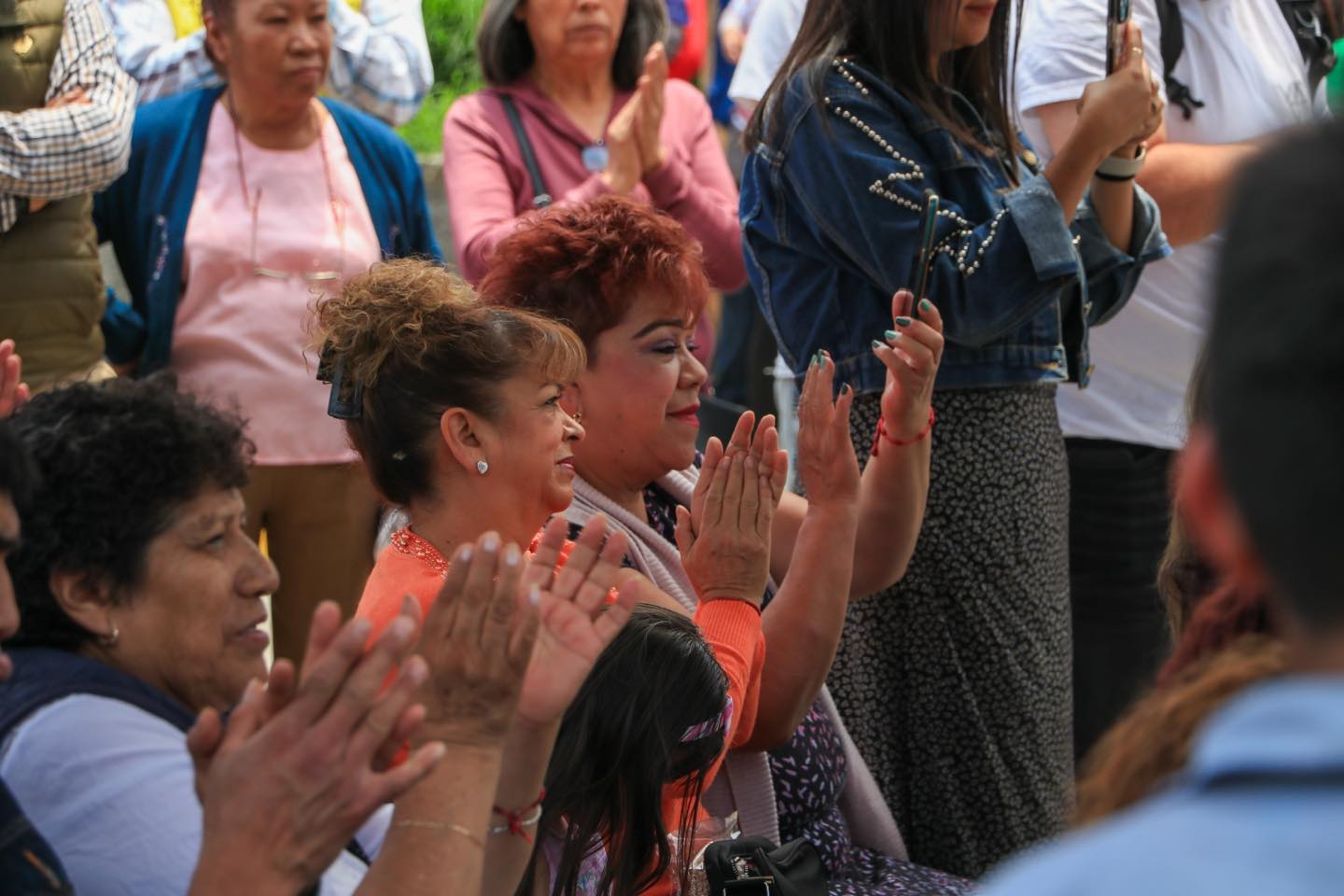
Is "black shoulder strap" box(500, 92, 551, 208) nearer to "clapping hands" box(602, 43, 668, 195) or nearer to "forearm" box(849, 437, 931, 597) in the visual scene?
"clapping hands" box(602, 43, 668, 195)

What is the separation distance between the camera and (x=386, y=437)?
8.29 ft

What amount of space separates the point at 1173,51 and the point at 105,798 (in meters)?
2.57

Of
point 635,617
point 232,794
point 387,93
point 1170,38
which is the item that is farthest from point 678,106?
point 232,794

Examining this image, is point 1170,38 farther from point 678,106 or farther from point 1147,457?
point 678,106

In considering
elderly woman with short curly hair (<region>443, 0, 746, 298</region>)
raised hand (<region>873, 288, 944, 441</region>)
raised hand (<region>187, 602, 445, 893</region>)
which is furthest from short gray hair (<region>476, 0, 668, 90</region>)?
raised hand (<region>187, 602, 445, 893</region>)

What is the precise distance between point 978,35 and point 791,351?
0.66m

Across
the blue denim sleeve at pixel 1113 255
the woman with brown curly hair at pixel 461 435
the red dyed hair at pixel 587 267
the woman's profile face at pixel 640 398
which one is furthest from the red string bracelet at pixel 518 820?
the blue denim sleeve at pixel 1113 255

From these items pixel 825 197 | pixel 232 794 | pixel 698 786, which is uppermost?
pixel 825 197

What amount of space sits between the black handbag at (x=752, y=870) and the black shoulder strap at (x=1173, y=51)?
1854 mm

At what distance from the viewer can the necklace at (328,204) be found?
3.69 metres

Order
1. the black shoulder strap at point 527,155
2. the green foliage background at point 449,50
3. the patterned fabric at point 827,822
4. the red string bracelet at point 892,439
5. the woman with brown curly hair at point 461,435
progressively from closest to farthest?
the woman with brown curly hair at point 461,435 → the patterned fabric at point 827,822 → the red string bracelet at point 892,439 → the black shoulder strap at point 527,155 → the green foliage background at point 449,50

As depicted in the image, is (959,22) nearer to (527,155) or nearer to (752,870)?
(527,155)

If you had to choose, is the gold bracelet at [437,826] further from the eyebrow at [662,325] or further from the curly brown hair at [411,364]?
the eyebrow at [662,325]

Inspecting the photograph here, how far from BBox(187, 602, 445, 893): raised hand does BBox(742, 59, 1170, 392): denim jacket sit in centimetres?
161
